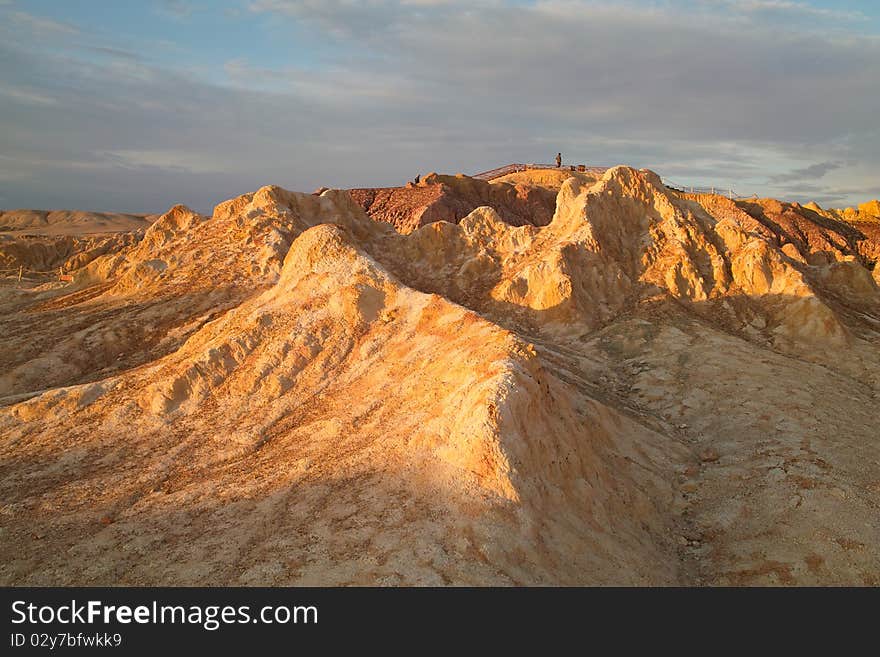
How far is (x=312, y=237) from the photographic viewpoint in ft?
71.4

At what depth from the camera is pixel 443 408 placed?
13.6 m

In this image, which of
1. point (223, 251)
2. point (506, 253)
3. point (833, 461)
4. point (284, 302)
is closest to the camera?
point (833, 461)

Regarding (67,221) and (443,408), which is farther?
(67,221)

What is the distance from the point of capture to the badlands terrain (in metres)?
11.1

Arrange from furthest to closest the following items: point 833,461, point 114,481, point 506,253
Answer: point 506,253
point 833,461
point 114,481

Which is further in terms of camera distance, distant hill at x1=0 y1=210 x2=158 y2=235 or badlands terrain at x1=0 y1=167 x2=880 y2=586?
distant hill at x1=0 y1=210 x2=158 y2=235

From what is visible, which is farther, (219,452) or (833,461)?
(833,461)

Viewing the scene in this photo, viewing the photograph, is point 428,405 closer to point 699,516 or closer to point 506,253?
point 699,516

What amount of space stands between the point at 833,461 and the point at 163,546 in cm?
1605

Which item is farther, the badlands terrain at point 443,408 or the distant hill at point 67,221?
the distant hill at point 67,221

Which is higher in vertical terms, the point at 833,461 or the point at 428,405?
the point at 428,405

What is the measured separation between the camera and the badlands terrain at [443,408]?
36.4ft
